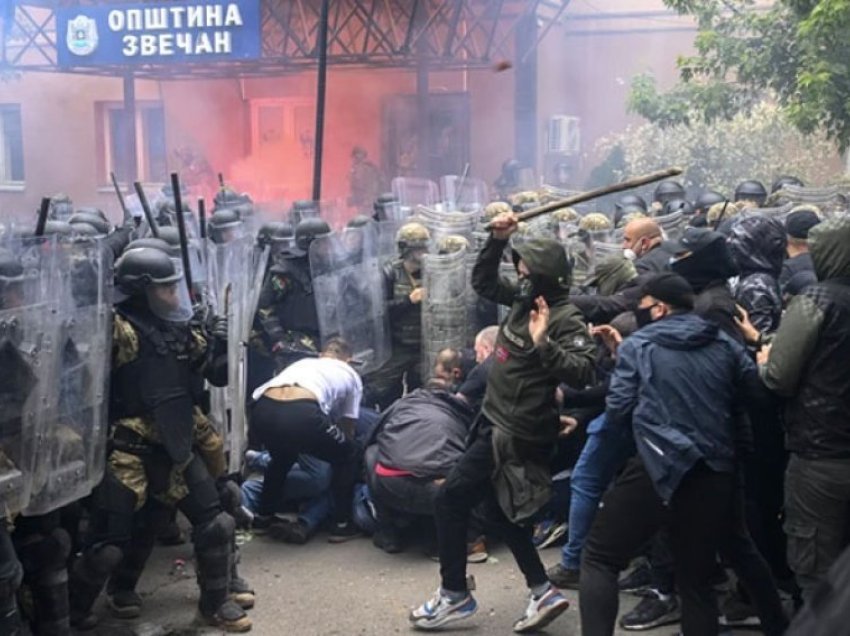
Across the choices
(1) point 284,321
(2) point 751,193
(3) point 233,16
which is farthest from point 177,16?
(1) point 284,321

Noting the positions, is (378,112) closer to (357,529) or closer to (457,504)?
(357,529)

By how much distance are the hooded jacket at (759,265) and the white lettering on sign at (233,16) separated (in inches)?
534

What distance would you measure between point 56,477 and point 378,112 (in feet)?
61.3

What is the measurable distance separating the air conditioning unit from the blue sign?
6.67m

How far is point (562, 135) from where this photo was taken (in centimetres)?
2262

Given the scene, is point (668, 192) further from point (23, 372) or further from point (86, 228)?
point (23, 372)

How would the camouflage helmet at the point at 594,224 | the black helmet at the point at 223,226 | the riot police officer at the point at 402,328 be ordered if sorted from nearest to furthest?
the riot police officer at the point at 402,328 → the camouflage helmet at the point at 594,224 → the black helmet at the point at 223,226

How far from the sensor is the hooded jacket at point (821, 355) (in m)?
4.25

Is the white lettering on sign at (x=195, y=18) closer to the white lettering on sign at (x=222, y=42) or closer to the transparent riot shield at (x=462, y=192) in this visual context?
the white lettering on sign at (x=222, y=42)

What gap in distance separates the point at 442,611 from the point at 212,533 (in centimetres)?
107

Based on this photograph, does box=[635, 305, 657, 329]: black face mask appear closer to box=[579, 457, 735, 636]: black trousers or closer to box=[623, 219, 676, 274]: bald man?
box=[623, 219, 676, 274]: bald man

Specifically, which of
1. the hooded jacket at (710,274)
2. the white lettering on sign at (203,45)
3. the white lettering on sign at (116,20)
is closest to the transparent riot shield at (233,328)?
the hooded jacket at (710,274)

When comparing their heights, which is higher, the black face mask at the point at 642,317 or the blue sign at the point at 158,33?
the blue sign at the point at 158,33

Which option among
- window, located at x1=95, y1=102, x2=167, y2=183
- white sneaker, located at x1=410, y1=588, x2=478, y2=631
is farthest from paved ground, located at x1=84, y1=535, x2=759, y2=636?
window, located at x1=95, y1=102, x2=167, y2=183
